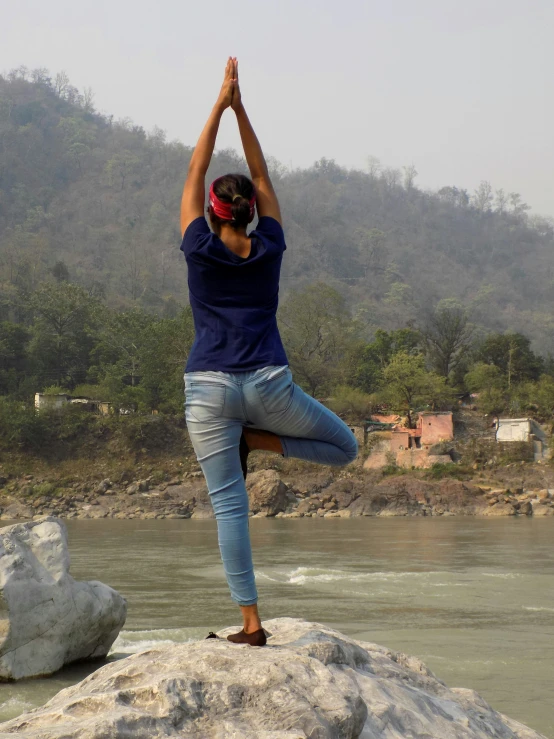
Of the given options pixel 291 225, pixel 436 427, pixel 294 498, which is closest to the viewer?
pixel 294 498

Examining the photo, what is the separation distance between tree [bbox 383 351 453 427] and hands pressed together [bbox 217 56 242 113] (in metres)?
43.0

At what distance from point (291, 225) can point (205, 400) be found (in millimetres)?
123173

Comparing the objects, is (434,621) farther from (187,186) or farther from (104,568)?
(104,568)

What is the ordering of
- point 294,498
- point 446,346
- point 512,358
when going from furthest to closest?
point 446,346 → point 512,358 → point 294,498

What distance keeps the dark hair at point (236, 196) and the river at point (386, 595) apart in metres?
3.51

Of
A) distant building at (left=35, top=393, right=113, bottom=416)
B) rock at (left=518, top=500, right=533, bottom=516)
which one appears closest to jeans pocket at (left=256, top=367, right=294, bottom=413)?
rock at (left=518, top=500, right=533, bottom=516)

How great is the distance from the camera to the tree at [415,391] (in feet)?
152

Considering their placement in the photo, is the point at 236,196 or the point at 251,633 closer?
the point at 251,633

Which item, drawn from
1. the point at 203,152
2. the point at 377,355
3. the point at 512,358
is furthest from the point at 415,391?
the point at 203,152

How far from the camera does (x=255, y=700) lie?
2291 mm

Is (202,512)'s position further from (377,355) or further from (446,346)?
(446,346)

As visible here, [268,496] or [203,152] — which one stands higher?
[203,152]

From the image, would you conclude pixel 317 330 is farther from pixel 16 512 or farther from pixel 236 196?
pixel 236 196

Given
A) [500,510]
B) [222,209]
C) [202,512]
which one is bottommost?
[202,512]
